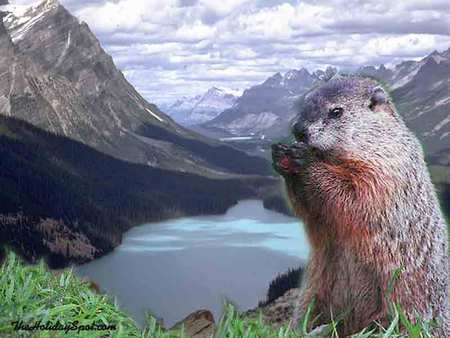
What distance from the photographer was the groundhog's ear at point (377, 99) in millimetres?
2785

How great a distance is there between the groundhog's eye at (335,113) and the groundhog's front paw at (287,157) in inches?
7.4

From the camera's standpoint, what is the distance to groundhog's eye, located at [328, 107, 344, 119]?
2.68 m

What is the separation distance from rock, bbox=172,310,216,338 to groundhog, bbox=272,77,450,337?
2.41 ft

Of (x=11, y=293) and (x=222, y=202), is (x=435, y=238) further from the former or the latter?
(x=222, y=202)

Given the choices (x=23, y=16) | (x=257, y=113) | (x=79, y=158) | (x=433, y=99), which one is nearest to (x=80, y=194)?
(x=79, y=158)

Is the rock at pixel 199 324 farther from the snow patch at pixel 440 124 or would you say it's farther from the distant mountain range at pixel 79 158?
the snow patch at pixel 440 124

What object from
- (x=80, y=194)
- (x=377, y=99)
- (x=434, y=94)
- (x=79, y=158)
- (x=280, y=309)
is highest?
(x=434, y=94)

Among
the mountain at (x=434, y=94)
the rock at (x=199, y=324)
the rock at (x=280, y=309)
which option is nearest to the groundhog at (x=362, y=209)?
the rock at (x=199, y=324)

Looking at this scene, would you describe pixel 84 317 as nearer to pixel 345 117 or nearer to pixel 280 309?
pixel 345 117

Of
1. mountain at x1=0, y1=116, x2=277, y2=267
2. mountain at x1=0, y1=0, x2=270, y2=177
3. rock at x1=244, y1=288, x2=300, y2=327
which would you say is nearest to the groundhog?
rock at x1=244, y1=288, x2=300, y2=327

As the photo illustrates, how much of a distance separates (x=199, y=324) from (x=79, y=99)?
663cm

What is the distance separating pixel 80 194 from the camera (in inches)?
279

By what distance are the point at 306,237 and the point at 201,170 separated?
6.62 m

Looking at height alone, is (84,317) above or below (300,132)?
below
